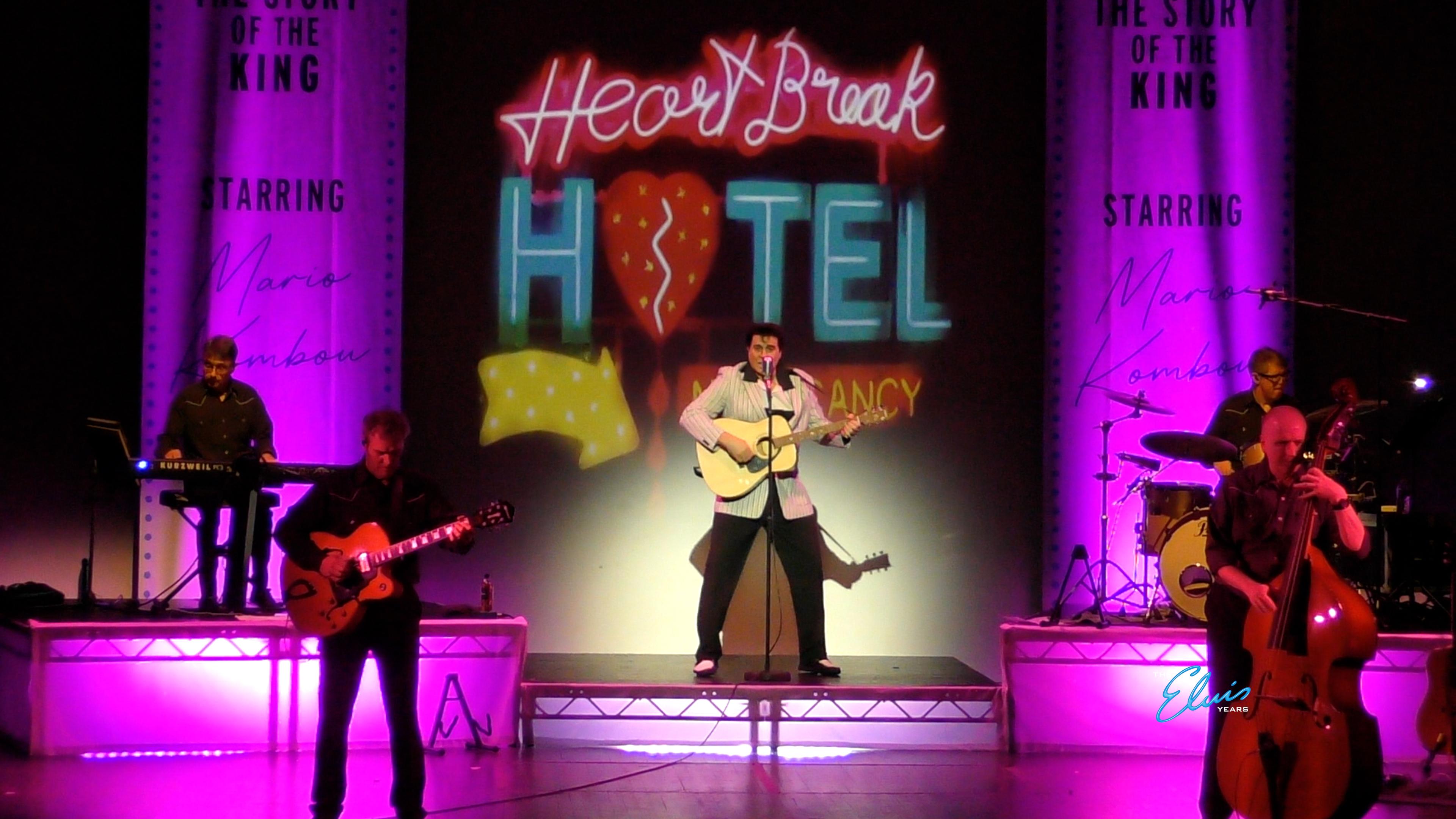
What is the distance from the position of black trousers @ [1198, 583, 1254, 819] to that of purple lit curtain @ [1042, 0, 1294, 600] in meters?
3.13

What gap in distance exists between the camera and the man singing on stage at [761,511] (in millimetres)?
7672

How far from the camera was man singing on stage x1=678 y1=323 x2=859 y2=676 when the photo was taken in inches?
302

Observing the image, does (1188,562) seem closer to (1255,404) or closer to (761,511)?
(1255,404)

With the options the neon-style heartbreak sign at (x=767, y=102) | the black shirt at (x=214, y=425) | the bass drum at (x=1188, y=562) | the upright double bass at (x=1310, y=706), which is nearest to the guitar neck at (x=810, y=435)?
the bass drum at (x=1188, y=562)

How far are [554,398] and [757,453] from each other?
166cm

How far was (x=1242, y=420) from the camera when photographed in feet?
26.2

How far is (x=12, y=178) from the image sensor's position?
880cm

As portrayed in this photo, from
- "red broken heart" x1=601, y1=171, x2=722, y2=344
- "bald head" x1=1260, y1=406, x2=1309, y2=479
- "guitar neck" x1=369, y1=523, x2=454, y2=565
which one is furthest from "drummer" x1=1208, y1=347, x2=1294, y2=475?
"guitar neck" x1=369, y1=523, x2=454, y2=565

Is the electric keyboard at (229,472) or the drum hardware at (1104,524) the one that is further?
the drum hardware at (1104,524)

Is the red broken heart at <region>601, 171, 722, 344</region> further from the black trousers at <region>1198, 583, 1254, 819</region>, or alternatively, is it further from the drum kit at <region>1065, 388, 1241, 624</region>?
the black trousers at <region>1198, 583, 1254, 819</region>

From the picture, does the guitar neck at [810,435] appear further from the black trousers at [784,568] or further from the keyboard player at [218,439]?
the keyboard player at [218,439]

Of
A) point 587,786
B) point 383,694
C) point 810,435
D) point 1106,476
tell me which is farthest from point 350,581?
point 1106,476

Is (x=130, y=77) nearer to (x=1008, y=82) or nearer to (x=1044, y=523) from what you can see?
(x=1008, y=82)

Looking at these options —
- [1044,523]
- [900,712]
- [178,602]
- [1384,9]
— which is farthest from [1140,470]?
[178,602]
